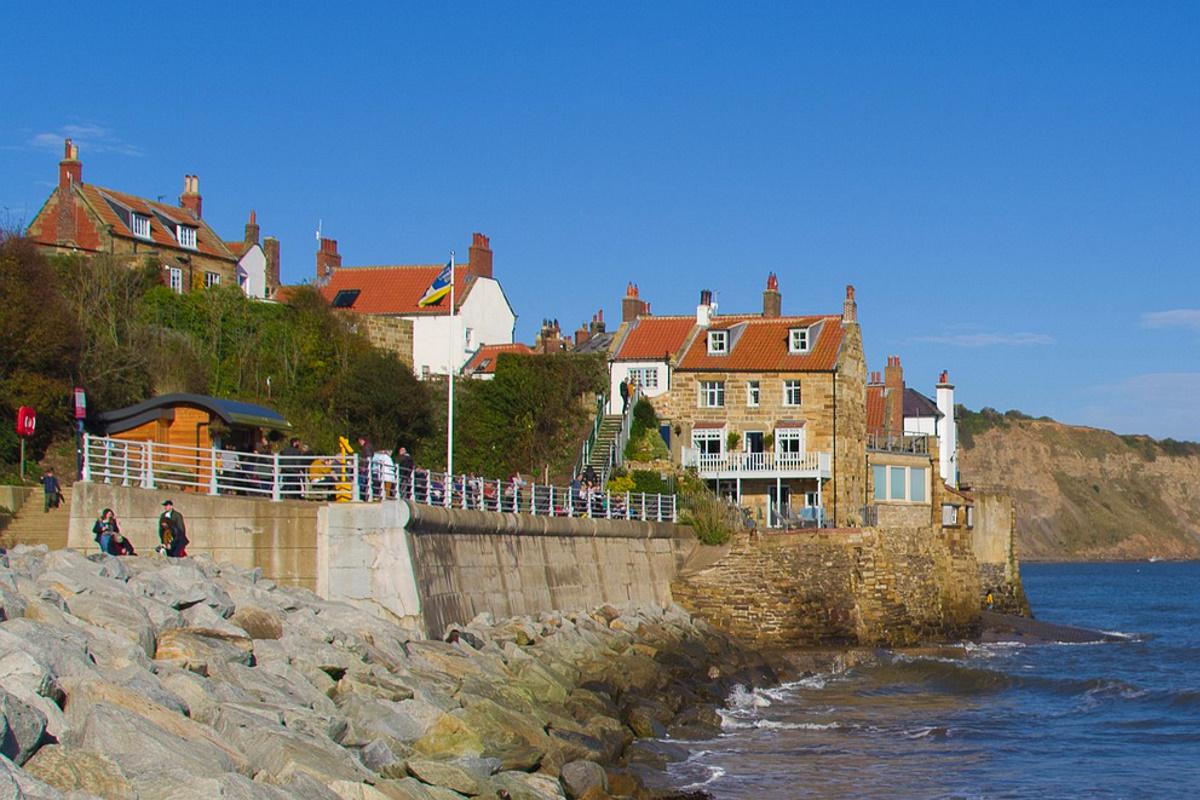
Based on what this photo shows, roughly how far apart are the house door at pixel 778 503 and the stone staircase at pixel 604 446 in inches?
174

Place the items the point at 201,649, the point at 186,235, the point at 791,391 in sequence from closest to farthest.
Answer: the point at 201,649 → the point at 791,391 → the point at 186,235

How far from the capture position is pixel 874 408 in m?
57.4

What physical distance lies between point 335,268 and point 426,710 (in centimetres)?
4653

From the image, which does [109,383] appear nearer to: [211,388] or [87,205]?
[211,388]

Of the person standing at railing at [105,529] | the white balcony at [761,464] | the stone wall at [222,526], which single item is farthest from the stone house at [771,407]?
the person standing at railing at [105,529]

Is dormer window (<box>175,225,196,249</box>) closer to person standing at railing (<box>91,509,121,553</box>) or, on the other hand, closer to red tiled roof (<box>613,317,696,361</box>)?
red tiled roof (<box>613,317,696,361</box>)

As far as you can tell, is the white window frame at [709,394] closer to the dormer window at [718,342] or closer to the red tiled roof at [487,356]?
the dormer window at [718,342]

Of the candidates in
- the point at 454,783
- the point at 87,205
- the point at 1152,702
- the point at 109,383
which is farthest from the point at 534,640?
the point at 87,205

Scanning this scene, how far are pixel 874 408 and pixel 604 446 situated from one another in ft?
48.2

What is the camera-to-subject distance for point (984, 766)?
24094 mm

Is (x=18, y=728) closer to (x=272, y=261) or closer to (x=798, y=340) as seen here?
(x=798, y=340)

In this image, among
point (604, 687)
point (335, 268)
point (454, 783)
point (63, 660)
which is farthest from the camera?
point (335, 268)

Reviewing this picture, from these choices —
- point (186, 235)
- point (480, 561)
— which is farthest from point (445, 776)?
point (186, 235)

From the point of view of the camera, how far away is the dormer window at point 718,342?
4778 cm
